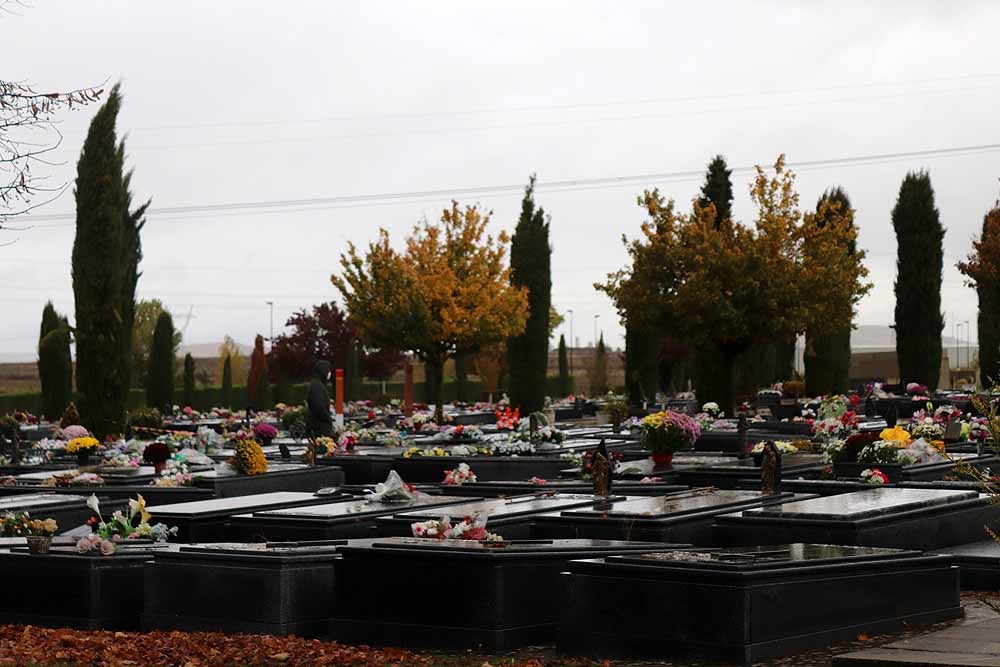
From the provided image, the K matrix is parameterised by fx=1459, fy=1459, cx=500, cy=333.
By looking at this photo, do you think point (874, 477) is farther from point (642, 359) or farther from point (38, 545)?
point (642, 359)

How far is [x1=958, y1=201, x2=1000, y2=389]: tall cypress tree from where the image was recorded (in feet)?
149

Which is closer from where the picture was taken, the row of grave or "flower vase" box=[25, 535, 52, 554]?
the row of grave

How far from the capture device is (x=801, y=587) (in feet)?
30.2

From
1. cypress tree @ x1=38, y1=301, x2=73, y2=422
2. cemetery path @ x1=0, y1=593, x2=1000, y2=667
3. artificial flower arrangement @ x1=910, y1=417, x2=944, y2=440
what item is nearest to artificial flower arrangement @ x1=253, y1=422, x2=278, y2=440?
artificial flower arrangement @ x1=910, y1=417, x2=944, y2=440

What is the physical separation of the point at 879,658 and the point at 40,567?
6748mm

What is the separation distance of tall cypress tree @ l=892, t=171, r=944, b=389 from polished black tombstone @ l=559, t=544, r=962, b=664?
1442 inches

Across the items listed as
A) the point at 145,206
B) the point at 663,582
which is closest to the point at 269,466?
the point at 663,582

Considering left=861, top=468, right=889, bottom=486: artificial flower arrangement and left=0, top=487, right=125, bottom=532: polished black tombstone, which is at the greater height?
left=861, top=468, right=889, bottom=486: artificial flower arrangement

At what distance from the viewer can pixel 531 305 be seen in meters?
43.2

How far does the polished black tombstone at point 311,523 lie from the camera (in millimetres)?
12367

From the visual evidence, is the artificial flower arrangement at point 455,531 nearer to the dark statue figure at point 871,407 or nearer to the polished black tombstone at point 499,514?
the polished black tombstone at point 499,514

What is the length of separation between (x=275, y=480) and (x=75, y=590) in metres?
7.12

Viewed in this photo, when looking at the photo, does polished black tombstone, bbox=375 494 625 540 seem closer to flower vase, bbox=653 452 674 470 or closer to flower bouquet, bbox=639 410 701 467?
flower bouquet, bbox=639 410 701 467

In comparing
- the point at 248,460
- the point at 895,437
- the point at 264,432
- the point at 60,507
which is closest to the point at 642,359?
the point at 264,432
